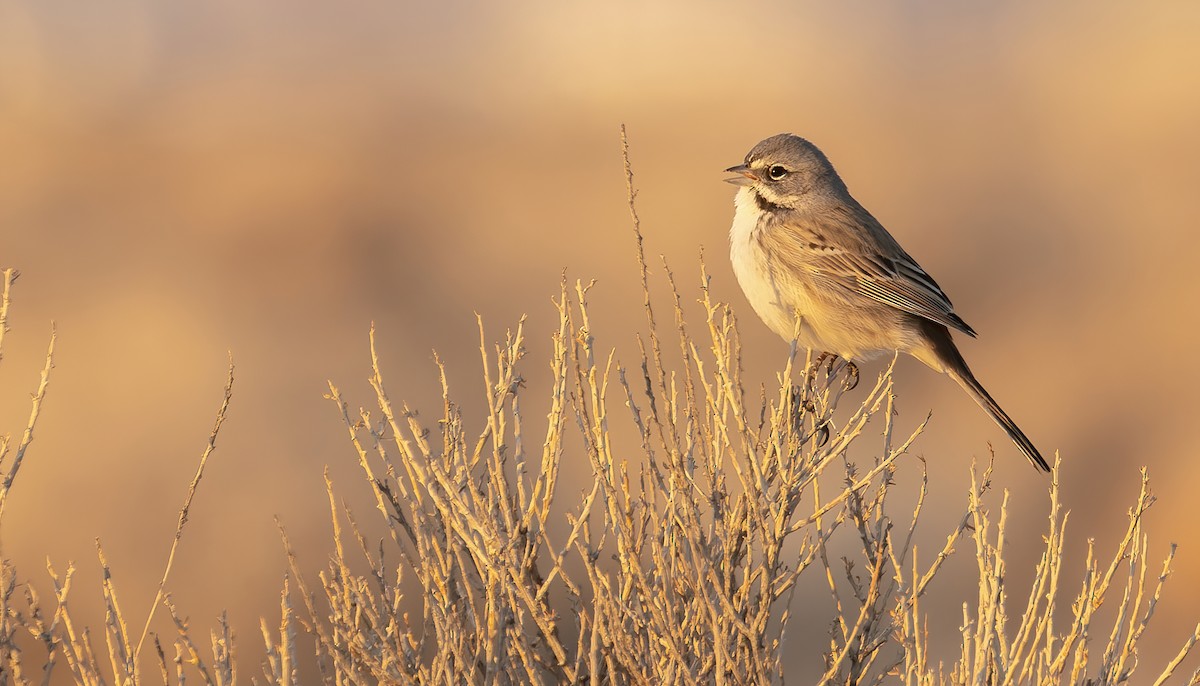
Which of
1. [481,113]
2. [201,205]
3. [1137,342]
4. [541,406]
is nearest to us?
[541,406]

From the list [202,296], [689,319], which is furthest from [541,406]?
[202,296]

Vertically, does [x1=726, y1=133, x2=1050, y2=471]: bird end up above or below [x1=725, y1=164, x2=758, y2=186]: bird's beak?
below

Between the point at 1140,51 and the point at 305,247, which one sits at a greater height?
the point at 1140,51

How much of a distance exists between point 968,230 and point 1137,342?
3.99 metres

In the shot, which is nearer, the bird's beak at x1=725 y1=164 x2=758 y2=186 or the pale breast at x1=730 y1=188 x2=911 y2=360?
the pale breast at x1=730 y1=188 x2=911 y2=360

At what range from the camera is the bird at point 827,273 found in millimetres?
6270

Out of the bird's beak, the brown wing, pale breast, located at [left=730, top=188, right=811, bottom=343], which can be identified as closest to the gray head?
the bird's beak

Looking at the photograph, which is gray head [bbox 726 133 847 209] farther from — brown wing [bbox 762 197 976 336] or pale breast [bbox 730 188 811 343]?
pale breast [bbox 730 188 811 343]

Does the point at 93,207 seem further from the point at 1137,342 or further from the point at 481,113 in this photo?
the point at 1137,342

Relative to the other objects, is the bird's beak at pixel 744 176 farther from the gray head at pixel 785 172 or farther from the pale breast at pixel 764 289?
the pale breast at pixel 764 289

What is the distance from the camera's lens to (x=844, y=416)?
642 inches

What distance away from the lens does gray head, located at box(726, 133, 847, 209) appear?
6.63 metres

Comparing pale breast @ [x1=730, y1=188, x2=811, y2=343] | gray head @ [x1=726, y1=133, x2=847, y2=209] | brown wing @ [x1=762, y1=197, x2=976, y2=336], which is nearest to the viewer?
pale breast @ [x1=730, y1=188, x2=811, y2=343]

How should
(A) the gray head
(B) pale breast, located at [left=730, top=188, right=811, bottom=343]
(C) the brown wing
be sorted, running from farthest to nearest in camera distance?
(A) the gray head < (C) the brown wing < (B) pale breast, located at [left=730, top=188, right=811, bottom=343]
